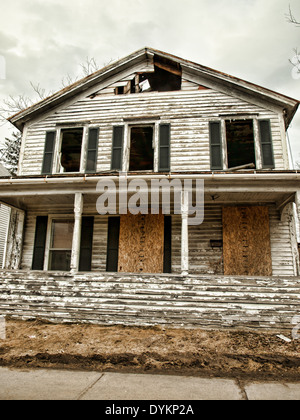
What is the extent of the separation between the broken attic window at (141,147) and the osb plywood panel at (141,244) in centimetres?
323

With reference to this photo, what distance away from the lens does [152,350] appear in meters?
4.73

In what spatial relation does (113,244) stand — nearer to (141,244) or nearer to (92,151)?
(141,244)

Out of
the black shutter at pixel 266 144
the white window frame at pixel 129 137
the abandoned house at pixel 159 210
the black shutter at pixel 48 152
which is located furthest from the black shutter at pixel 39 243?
the black shutter at pixel 266 144

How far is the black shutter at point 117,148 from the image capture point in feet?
29.8

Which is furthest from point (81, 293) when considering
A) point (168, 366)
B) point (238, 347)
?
point (238, 347)

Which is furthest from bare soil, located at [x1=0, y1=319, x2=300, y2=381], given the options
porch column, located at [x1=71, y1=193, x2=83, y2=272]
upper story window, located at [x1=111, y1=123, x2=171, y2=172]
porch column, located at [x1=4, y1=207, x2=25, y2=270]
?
upper story window, located at [x1=111, y1=123, x2=171, y2=172]

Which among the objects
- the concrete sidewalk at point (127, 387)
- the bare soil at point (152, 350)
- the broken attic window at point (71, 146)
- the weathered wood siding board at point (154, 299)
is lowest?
the concrete sidewalk at point (127, 387)

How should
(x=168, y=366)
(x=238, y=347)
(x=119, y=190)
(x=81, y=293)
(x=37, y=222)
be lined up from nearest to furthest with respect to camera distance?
(x=168, y=366)
(x=238, y=347)
(x=81, y=293)
(x=119, y=190)
(x=37, y=222)

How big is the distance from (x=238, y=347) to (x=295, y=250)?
4.15m

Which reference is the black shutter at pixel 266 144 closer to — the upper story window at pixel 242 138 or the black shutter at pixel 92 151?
the upper story window at pixel 242 138

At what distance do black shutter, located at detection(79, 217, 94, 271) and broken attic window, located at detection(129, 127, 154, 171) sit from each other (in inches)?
141

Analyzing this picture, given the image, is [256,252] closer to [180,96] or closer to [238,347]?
[238,347]

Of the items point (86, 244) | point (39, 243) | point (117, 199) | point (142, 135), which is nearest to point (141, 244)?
point (117, 199)
